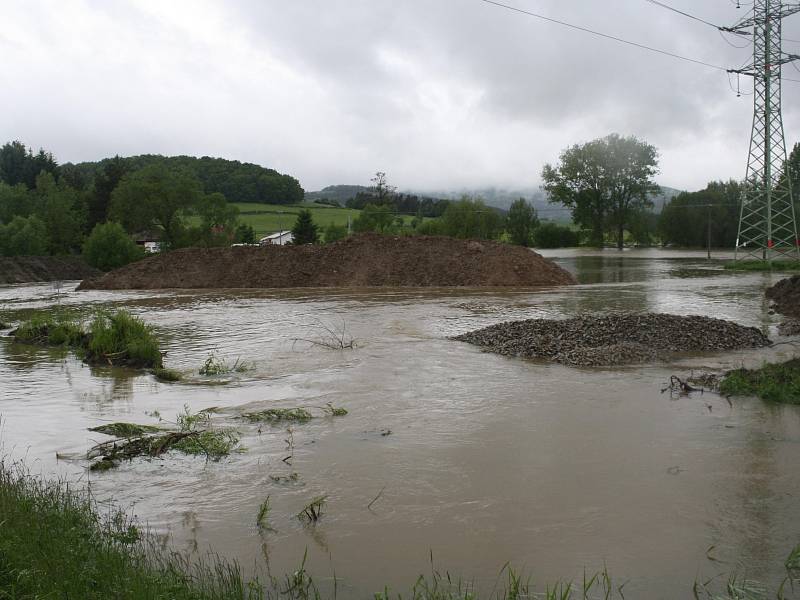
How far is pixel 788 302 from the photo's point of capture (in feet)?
73.6

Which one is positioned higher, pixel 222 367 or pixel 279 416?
pixel 222 367

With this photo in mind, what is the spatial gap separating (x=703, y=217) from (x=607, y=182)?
45.9 feet

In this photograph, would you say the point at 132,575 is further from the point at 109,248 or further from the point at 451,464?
Result: the point at 109,248

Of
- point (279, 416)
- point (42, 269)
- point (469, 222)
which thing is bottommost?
point (279, 416)

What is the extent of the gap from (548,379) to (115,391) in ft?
25.6

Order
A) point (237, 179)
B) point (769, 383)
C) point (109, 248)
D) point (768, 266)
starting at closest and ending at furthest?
point (769, 383)
point (768, 266)
point (109, 248)
point (237, 179)

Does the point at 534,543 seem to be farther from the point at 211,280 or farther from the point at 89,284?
the point at 89,284

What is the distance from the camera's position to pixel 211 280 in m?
39.5

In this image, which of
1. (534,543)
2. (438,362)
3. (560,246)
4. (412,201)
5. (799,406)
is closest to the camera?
(534,543)

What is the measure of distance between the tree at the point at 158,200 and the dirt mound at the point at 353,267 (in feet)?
59.6

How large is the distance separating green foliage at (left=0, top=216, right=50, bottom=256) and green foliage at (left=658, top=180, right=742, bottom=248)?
205 feet

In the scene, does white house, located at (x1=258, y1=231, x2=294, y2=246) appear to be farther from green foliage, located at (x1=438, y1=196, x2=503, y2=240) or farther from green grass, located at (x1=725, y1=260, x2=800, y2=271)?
green grass, located at (x1=725, y1=260, x2=800, y2=271)

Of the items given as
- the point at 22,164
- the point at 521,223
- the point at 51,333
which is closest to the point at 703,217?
the point at 521,223

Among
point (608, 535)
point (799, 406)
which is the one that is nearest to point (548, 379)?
point (799, 406)
